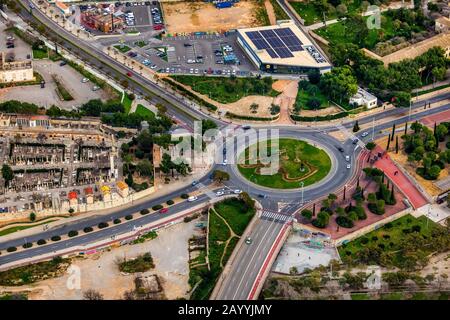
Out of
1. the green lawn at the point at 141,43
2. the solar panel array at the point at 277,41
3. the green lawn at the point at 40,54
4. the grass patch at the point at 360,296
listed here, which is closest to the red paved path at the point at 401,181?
the grass patch at the point at 360,296

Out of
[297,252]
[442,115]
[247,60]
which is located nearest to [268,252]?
[297,252]

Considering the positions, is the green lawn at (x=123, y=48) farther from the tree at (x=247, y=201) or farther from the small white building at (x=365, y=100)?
the tree at (x=247, y=201)

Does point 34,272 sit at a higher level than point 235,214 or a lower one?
lower

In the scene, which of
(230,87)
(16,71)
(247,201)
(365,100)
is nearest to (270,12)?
(230,87)

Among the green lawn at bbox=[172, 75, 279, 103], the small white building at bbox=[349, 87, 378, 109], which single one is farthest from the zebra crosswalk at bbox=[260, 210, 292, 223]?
the small white building at bbox=[349, 87, 378, 109]

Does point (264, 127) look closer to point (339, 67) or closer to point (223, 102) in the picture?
point (223, 102)

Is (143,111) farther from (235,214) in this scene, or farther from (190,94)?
(235,214)
